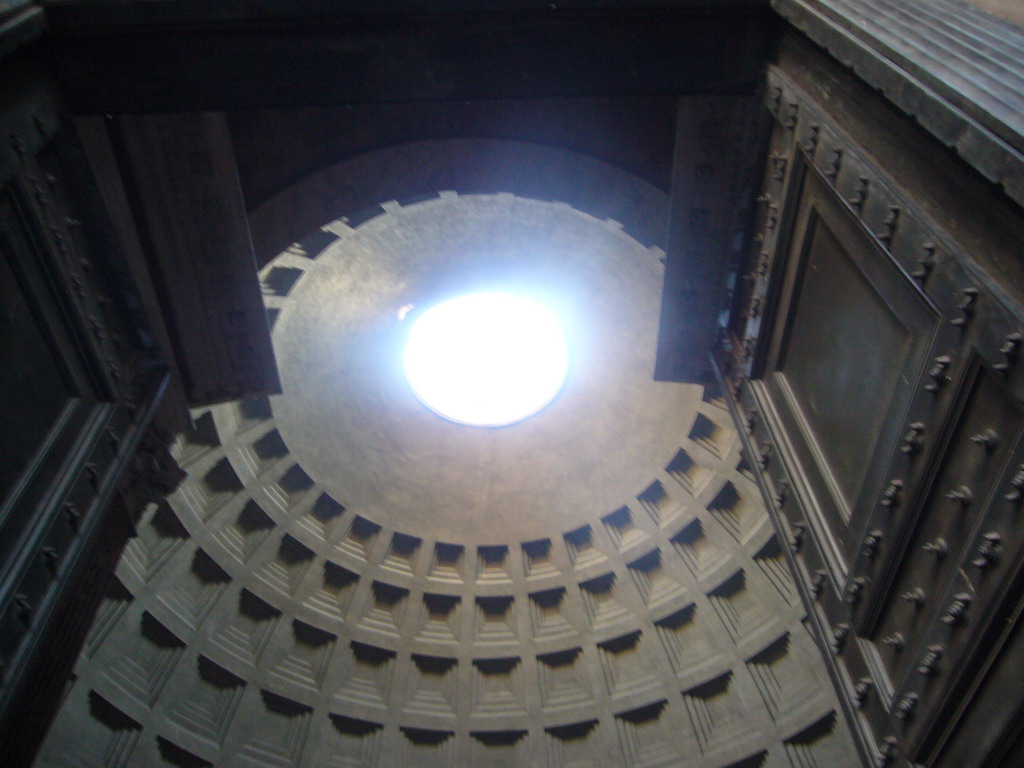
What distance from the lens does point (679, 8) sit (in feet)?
30.1

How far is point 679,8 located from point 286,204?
5.37 m

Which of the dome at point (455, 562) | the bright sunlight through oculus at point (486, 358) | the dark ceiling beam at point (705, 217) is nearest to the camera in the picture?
the dark ceiling beam at point (705, 217)

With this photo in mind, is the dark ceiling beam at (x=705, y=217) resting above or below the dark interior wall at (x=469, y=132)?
below

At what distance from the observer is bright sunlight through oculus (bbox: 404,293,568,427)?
20.3m

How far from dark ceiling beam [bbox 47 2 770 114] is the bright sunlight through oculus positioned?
390 inches

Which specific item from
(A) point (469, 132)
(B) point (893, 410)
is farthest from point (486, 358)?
(B) point (893, 410)

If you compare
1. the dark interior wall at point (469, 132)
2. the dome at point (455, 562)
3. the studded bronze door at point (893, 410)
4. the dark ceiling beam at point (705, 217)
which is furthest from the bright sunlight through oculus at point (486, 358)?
the studded bronze door at point (893, 410)

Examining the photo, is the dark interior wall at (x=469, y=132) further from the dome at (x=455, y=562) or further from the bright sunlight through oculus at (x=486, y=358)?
the bright sunlight through oculus at (x=486, y=358)

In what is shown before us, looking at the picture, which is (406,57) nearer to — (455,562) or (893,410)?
(893,410)

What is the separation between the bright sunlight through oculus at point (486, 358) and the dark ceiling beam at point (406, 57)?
390 inches

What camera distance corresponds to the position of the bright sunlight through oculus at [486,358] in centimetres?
2034

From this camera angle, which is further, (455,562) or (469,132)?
(455,562)

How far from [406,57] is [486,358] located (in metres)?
13.6

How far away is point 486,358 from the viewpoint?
22.6 meters
